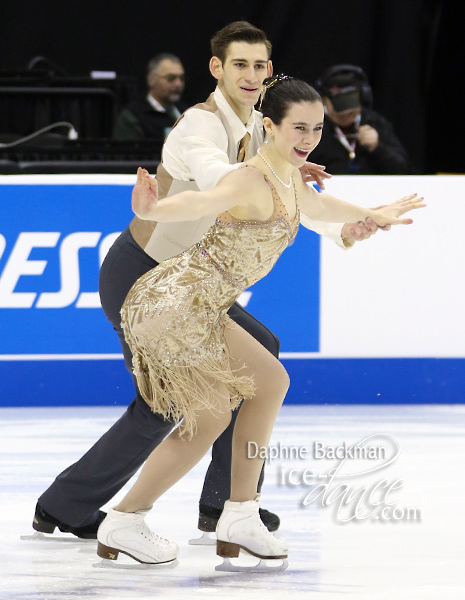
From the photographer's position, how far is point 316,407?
15.1 ft

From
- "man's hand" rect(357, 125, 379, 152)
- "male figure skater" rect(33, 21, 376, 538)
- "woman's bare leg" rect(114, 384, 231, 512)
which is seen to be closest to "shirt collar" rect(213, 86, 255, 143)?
"male figure skater" rect(33, 21, 376, 538)

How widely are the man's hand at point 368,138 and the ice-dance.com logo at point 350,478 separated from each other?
193cm

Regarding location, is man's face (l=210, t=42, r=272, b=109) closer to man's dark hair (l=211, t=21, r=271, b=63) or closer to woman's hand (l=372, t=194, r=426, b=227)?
man's dark hair (l=211, t=21, r=271, b=63)

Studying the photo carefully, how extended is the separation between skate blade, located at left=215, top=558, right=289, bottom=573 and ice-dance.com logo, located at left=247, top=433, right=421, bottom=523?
0.24 metres

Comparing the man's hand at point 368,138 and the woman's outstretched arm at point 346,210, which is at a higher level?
the woman's outstretched arm at point 346,210

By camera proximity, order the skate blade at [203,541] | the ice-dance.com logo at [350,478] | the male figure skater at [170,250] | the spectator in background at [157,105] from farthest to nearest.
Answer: the spectator in background at [157,105]
the ice-dance.com logo at [350,478]
the skate blade at [203,541]
the male figure skater at [170,250]

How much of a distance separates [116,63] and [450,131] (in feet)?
7.48

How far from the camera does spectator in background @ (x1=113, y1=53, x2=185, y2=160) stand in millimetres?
5797

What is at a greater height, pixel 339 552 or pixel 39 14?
pixel 39 14

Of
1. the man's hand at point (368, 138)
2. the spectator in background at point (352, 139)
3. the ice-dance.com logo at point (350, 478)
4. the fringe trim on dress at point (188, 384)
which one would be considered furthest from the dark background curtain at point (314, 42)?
the fringe trim on dress at point (188, 384)

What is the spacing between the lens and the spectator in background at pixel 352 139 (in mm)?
5344

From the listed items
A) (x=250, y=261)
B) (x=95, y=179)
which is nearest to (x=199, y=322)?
(x=250, y=261)

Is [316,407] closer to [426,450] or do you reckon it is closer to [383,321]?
[383,321]

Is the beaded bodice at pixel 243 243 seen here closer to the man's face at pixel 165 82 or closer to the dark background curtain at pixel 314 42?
the man's face at pixel 165 82
